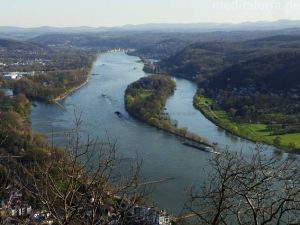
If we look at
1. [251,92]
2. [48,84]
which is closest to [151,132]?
[251,92]

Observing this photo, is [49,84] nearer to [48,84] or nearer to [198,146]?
[48,84]

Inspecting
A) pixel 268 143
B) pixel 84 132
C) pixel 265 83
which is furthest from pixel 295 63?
pixel 84 132

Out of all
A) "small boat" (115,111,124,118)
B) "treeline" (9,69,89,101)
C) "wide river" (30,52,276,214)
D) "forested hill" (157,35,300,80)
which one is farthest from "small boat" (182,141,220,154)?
"forested hill" (157,35,300,80)

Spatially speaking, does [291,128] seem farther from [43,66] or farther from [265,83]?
[43,66]

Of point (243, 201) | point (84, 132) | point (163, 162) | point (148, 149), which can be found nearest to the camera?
point (243, 201)

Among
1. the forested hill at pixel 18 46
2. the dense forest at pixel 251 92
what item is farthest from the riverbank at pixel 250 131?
the forested hill at pixel 18 46

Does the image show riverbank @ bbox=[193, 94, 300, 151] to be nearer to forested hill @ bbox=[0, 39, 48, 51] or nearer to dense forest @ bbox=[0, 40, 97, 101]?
dense forest @ bbox=[0, 40, 97, 101]
